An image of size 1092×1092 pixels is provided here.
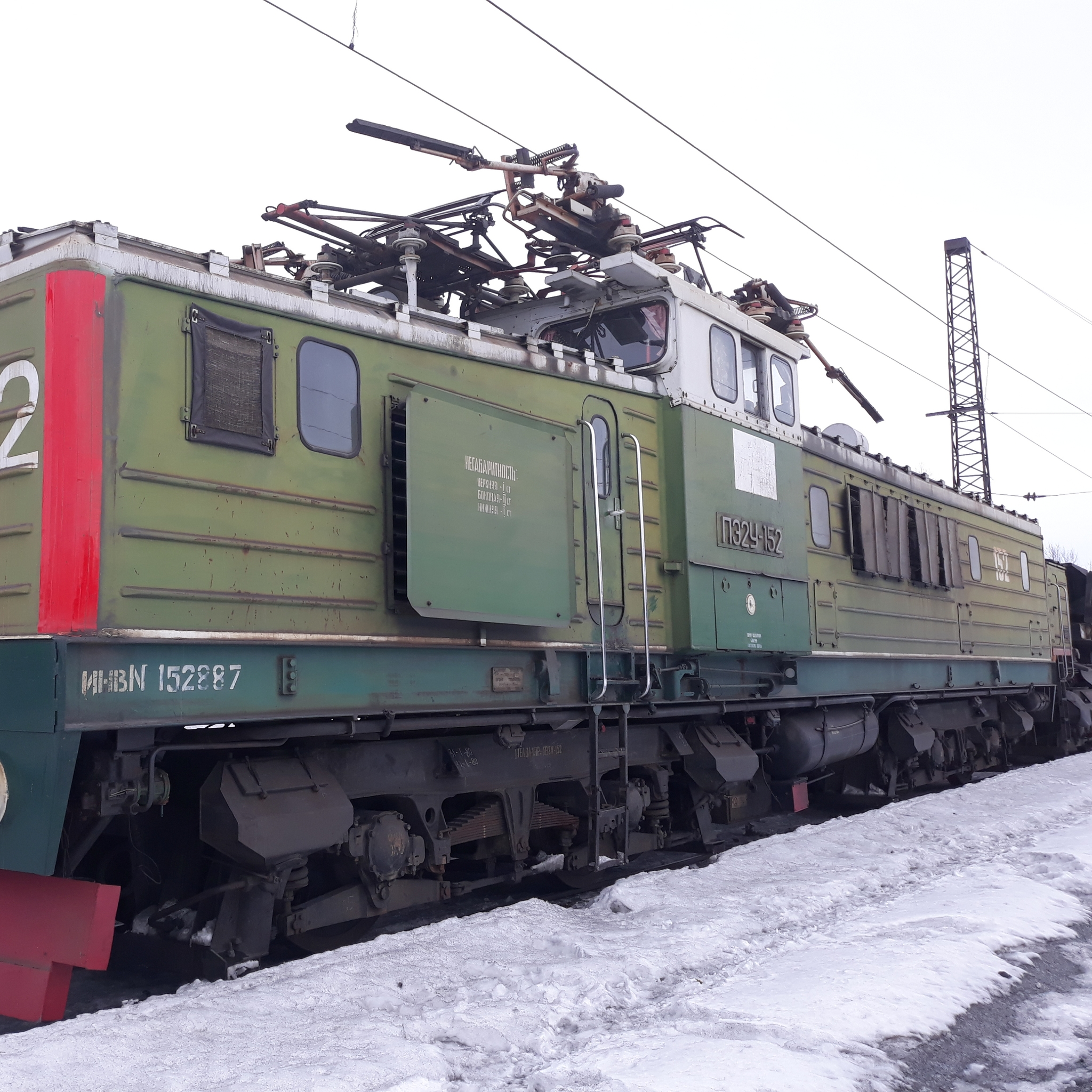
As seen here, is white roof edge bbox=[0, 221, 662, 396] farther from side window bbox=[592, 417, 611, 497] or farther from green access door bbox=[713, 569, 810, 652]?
green access door bbox=[713, 569, 810, 652]

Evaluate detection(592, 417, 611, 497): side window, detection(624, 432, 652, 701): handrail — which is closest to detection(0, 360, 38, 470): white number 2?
detection(592, 417, 611, 497): side window

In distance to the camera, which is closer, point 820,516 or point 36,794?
point 36,794

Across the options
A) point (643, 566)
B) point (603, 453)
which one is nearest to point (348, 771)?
point (643, 566)

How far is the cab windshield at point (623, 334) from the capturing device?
27.5 ft

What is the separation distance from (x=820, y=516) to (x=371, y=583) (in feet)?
19.2

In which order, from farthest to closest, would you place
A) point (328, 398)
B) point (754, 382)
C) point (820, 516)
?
point (820, 516) → point (754, 382) → point (328, 398)

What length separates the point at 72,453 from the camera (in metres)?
4.61

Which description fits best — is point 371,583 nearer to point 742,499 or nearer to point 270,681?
point 270,681

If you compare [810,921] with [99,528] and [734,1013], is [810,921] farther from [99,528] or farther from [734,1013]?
[99,528]

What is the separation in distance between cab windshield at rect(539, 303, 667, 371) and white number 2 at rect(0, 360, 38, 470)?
13.5 ft

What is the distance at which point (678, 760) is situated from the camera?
8.54 metres

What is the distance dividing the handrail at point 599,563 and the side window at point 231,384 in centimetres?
252

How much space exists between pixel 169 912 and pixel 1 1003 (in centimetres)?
88

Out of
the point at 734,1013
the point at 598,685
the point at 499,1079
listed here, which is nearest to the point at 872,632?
the point at 598,685
